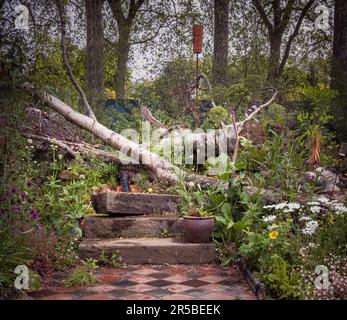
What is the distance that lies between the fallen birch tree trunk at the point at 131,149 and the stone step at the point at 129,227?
1.18 metres

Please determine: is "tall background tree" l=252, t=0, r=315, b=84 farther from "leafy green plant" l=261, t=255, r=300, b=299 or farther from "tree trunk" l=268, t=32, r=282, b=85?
"leafy green plant" l=261, t=255, r=300, b=299

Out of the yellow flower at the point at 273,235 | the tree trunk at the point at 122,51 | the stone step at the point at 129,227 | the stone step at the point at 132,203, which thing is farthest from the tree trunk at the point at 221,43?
the yellow flower at the point at 273,235

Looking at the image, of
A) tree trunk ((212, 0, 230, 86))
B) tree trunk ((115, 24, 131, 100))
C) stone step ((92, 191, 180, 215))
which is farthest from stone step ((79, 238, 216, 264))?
tree trunk ((115, 24, 131, 100))

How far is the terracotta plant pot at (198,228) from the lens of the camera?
685 centimetres

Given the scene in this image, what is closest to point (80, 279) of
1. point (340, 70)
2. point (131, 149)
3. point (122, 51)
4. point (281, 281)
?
point (281, 281)

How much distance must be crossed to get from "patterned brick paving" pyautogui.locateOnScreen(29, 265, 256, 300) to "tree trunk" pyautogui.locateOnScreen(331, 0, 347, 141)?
5.87 metres

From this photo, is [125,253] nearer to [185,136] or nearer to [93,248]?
[93,248]

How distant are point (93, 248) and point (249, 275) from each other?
210cm

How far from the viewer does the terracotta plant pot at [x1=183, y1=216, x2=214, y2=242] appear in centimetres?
685

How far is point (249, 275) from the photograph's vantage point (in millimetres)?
5773

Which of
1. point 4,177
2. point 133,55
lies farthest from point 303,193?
point 133,55

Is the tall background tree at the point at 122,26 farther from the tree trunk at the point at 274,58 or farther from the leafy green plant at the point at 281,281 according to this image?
the leafy green plant at the point at 281,281

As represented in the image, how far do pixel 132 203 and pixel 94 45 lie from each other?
926cm

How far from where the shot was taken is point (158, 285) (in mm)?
5668
